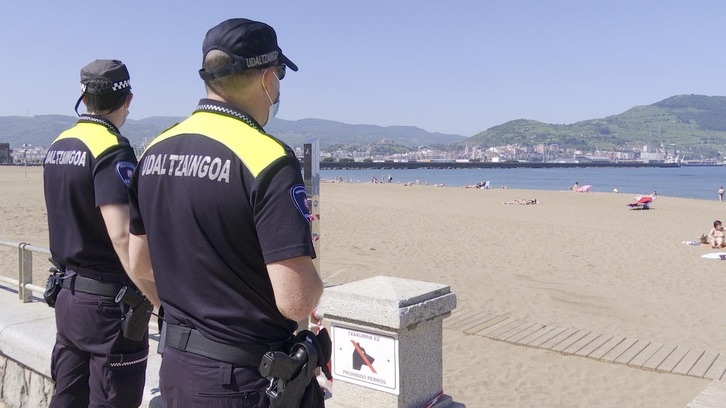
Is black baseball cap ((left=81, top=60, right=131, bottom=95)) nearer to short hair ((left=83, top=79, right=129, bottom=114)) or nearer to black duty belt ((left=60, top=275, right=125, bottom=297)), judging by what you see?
short hair ((left=83, top=79, right=129, bottom=114))

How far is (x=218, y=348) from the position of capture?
185cm

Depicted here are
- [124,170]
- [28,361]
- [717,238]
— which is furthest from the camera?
[717,238]

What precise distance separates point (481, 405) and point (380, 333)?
2711 millimetres

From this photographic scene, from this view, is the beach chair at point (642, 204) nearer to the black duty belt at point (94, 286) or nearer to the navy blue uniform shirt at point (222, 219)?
the black duty belt at point (94, 286)

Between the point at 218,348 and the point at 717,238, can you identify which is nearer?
the point at 218,348

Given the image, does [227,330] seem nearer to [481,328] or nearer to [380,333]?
[380,333]

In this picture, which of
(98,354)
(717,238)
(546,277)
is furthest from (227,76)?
(717,238)

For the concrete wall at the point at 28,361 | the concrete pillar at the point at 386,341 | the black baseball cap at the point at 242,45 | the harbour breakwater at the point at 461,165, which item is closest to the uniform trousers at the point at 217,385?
the black baseball cap at the point at 242,45

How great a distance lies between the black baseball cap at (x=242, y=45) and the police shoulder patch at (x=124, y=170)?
85 centimetres

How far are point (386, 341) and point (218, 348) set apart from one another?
58.8 inches

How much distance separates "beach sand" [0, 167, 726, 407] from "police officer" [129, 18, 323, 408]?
419 centimetres

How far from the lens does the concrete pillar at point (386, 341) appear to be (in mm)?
3162

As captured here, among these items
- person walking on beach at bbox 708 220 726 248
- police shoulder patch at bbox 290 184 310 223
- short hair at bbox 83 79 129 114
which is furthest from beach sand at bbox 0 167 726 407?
police shoulder patch at bbox 290 184 310 223

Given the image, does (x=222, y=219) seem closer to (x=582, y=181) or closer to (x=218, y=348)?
(x=218, y=348)
